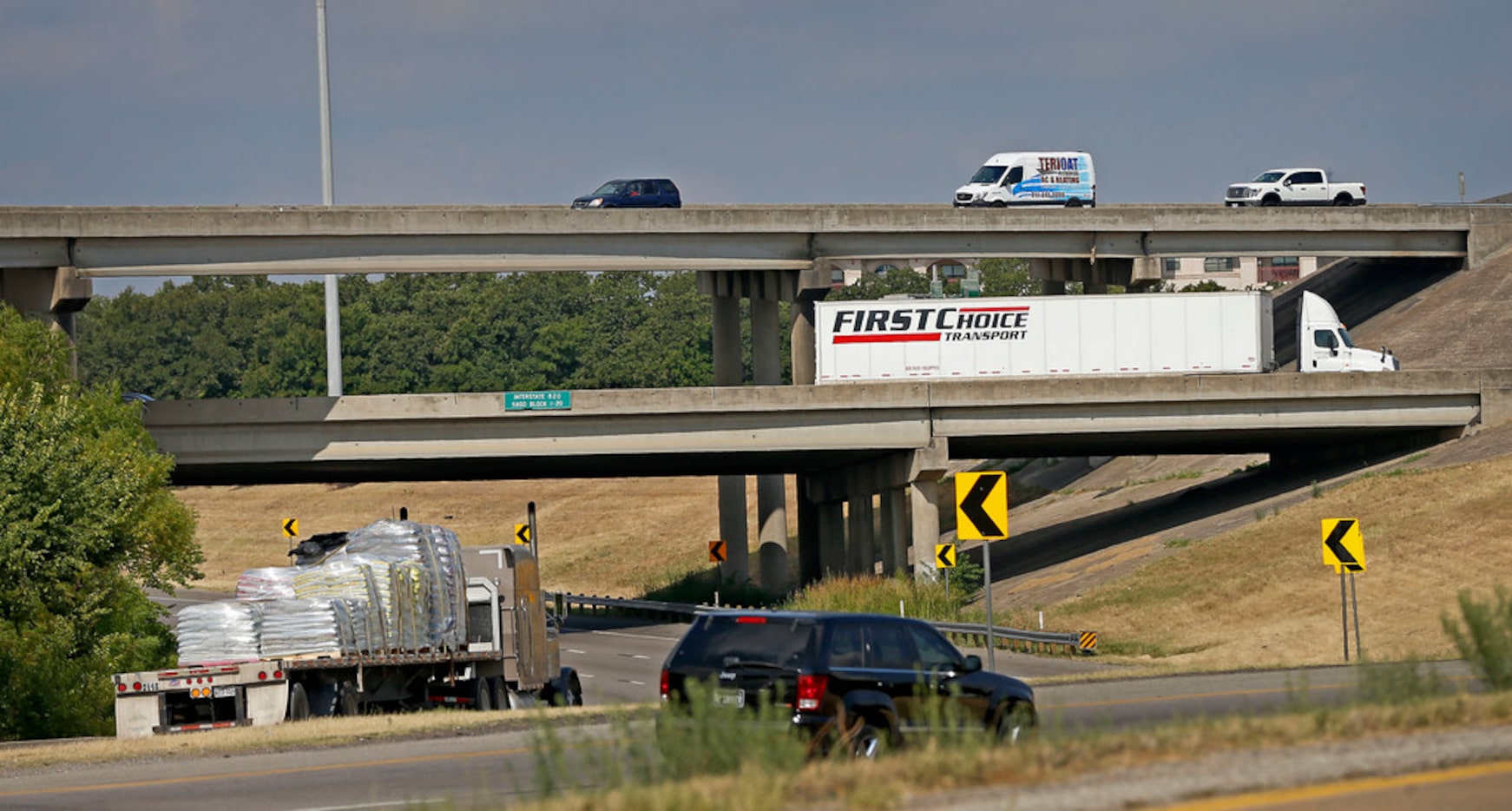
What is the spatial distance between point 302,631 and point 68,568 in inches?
424

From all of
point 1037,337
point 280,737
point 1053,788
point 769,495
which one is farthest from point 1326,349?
point 1053,788

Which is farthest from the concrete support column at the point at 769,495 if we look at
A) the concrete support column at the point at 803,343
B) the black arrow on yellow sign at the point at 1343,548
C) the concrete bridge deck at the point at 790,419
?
the black arrow on yellow sign at the point at 1343,548

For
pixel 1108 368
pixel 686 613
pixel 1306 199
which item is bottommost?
pixel 686 613

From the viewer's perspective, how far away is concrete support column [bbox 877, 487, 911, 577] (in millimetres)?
54031

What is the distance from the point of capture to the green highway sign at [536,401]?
4894cm

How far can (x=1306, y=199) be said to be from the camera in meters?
65.8

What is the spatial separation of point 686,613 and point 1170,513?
51.8 feet

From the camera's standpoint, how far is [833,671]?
14375 mm

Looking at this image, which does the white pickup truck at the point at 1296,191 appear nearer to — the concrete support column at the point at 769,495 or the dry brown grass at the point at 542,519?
the concrete support column at the point at 769,495

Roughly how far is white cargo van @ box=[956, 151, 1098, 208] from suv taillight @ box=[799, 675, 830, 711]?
49.1 m

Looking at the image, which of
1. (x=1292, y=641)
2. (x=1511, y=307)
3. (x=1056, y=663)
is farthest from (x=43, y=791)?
(x=1511, y=307)

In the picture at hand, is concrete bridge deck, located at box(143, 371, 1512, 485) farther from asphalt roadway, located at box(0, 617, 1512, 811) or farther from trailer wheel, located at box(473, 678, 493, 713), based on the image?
trailer wheel, located at box(473, 678, 493, 713)

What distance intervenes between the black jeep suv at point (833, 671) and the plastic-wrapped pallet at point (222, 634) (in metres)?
11.1

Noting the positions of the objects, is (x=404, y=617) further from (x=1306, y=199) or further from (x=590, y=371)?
(x=590, y=371)
